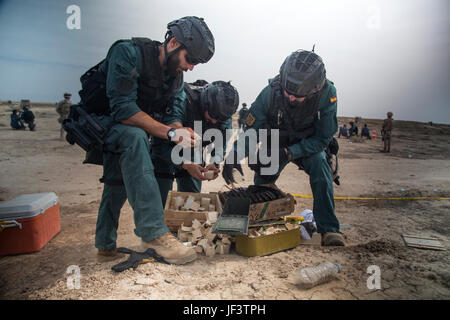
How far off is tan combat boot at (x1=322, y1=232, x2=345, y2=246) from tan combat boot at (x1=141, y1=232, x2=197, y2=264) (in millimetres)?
1496

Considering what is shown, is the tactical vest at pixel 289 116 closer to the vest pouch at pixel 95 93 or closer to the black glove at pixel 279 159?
the black glove at pixel 279 159

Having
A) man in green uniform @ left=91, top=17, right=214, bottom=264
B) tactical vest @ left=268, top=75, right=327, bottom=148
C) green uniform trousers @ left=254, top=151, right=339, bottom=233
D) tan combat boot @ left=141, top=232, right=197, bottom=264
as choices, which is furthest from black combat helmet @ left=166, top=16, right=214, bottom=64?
green uniform trousers @ left=254, top=151, right=339, bottom=233

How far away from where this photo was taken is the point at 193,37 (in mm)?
2559

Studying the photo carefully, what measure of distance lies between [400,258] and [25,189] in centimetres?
586

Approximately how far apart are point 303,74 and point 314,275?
2022mm

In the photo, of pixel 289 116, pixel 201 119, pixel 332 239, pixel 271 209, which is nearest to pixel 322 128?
pixel 289 116

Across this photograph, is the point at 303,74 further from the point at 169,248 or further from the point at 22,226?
the point at 22,226

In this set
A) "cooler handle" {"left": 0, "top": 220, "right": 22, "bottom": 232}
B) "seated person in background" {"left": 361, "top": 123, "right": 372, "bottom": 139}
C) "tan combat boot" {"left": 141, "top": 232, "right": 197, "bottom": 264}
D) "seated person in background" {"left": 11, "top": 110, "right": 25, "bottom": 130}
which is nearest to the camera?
"tan combat boot" {"left": 141, "top": 232, "right": 197, "bottom": 264}

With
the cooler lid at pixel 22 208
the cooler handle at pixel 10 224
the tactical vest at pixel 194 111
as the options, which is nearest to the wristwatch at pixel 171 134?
the tactical vest at pixel 194 111

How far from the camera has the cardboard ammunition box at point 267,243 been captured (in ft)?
8.64

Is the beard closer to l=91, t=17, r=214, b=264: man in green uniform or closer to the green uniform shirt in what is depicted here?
l=91, t=17, r=214, b=264: man in green uniform

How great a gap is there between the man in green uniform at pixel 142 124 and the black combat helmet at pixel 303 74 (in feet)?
3.29

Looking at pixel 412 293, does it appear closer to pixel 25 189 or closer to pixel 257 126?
pixel 257 126

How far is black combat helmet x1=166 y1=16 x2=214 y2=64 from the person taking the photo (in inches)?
101
